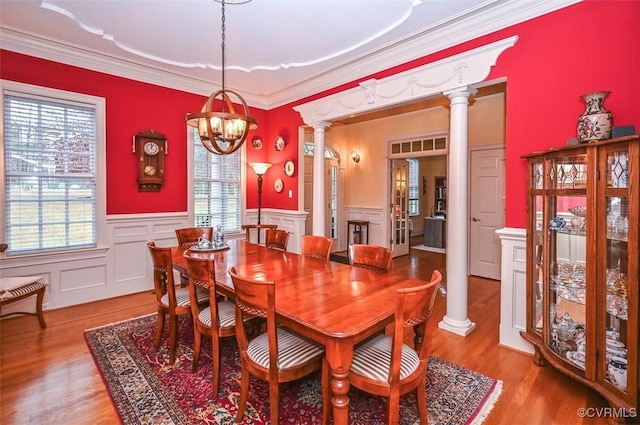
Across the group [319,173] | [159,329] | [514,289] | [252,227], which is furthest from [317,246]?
[252,227]

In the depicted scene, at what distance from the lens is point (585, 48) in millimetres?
2346

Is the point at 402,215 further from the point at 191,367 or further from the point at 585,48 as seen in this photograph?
the point at 191,367

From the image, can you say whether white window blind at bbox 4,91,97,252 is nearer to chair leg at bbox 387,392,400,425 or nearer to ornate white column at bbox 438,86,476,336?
chair leg at bbox 387,392,400,425

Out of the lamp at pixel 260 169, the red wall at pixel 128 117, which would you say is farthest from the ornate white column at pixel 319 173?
the red wall at pixel 128 117

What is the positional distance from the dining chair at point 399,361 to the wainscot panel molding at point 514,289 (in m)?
1.47

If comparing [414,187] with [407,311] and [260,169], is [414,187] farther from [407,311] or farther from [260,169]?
[407,311]

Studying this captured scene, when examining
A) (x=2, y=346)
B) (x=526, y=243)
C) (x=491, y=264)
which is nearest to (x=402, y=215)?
(x=491, y=264)

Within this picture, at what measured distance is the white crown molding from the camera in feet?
9.32

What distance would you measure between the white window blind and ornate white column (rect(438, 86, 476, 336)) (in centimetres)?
403

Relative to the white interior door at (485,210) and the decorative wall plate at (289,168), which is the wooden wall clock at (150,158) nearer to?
the decorative wall plate at (289,168)

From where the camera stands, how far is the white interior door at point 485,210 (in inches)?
190

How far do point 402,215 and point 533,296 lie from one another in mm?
4255

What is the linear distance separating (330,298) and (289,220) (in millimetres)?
3407

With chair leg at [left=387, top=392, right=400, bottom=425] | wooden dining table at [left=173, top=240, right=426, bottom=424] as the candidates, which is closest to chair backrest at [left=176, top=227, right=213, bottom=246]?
wooden dining table at [left=173, top=240, right=426, bottom=424]
